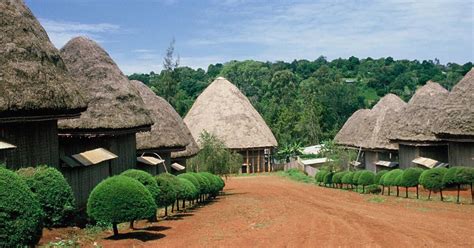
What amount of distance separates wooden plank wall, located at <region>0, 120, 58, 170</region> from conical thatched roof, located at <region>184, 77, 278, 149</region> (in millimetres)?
49306

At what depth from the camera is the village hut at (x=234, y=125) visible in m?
67.9

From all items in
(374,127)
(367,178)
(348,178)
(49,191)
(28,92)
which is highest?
(28,92)

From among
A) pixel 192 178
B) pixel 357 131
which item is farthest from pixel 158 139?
pixel 357 131

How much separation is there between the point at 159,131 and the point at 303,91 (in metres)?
65.8

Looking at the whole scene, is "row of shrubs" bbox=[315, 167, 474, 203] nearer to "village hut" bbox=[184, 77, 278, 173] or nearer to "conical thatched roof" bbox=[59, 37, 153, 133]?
"conical thatched roof" bbox=[59, 37, 153, 133]

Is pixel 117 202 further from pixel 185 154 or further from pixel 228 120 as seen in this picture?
pixel 228 120

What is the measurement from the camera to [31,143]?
16.5 meters

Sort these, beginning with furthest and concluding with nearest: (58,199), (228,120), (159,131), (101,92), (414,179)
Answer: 1. (228,120)
2. (159,131)
3. (414,179)
4. (101,92)
5. (58,199)

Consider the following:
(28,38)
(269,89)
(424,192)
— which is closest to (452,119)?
(424,192)

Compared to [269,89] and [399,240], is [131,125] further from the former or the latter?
[269,89]

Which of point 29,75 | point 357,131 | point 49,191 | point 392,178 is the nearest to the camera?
point 49,191

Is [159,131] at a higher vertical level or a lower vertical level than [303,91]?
lower

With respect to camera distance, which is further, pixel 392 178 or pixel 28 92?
pixel 392 178

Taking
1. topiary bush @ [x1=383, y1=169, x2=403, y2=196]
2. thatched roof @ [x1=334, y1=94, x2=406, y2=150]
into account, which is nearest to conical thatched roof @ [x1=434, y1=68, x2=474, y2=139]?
topiary bush @ [x1=383, y1=169, x2=403, y2=196]
